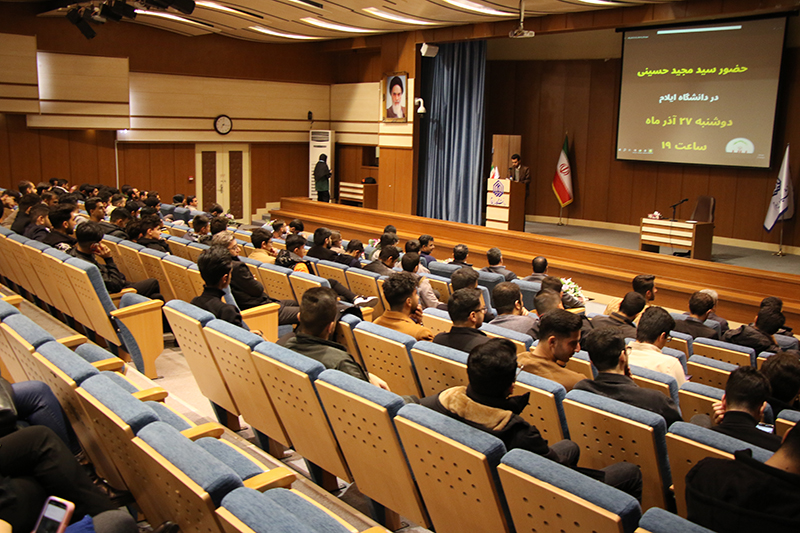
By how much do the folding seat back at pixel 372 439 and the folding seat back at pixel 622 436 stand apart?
0.65m

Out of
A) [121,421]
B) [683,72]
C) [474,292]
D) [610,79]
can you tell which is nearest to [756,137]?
[683,72]

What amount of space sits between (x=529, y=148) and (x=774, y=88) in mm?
4756

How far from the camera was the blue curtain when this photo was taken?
37.9 feet

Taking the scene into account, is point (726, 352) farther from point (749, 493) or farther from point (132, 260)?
point (132, 260)

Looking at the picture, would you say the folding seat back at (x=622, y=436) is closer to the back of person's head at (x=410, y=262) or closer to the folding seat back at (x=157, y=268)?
the back of person's head at (x=410, y=262)

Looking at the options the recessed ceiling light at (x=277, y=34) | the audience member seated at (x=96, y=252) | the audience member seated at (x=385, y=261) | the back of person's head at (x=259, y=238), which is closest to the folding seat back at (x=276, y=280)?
the back of person's head at (x=259, y=238)

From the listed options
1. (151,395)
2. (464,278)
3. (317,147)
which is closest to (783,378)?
(464,278)

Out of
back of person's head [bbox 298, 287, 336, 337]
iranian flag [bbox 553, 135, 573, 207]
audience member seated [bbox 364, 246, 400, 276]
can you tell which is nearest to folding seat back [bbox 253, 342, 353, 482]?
back of person's head [bbox 298, 287, 336, 337]

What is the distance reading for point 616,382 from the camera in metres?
2.61

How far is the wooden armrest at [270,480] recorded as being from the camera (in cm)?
190

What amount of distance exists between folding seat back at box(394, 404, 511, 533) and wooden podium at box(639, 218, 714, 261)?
7.39 metres

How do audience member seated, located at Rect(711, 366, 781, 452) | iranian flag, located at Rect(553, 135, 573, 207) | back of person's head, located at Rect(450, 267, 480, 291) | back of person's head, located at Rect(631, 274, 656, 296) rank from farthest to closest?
iranian flag, located at Rect(553, 135, 573, 207) → back of person's head, located at Rect(631, 274, 656, 296) → back of person's head, located at Rect(450, 267, 480, 291) → audience member seated, located at Rect(711, 366, 781, 452)

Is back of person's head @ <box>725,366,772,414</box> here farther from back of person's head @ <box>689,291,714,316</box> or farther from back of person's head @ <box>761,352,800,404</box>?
back of person's head @ <box>689,291,714,316</box>

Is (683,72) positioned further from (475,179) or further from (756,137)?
(475,179)
